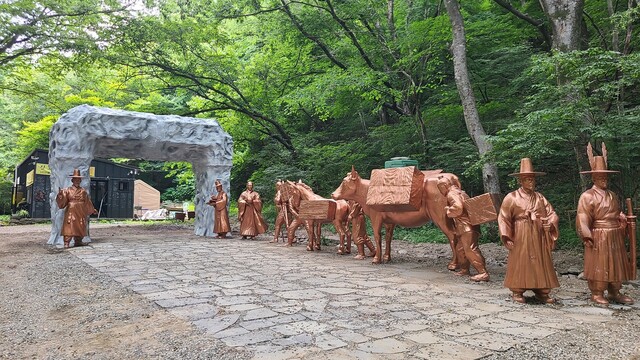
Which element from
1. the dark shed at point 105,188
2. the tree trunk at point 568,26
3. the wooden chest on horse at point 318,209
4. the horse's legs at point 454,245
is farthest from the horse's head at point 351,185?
the dark shed at point 105,188

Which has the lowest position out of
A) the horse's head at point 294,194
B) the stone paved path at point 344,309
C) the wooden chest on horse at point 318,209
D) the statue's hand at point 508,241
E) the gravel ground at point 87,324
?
the gravel ground at point 87,324

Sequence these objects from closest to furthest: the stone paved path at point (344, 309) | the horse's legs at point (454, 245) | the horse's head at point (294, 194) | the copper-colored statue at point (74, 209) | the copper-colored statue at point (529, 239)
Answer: the stone paved path at point (344, 309), the copper-colored statue at point (529, 239), the horse's legs at point (454, 245), the copper-colored statue at point (74, 209), the horse's head at point (294, 194)

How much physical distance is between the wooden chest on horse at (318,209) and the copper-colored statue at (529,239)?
176 inches

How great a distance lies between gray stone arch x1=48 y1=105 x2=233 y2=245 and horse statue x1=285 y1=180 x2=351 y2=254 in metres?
3.79

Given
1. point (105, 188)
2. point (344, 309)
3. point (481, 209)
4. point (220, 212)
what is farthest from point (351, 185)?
point (105, 188)

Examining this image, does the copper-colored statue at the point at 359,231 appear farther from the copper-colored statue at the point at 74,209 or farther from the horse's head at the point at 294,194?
the copper-colored statue at the point at 74,209

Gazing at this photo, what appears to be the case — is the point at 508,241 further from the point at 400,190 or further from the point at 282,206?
the point at 282,206

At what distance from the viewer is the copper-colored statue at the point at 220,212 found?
1245 centimetres

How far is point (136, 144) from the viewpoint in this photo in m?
12.1

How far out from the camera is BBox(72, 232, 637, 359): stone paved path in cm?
317

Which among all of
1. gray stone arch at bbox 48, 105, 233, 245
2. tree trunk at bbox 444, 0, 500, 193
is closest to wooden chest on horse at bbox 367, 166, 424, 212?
tree trunk at bbox 444, 0, 500, 193

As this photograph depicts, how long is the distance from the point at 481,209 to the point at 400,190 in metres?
1.38

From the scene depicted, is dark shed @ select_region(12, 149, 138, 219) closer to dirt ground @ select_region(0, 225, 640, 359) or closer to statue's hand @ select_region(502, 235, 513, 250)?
dirt ground @ select_region(0, 225, 640, 359)

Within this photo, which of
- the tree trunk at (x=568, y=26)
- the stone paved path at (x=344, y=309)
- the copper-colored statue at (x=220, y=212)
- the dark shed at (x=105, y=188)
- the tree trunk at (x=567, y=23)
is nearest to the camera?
the stone paved path at (x=344, y=309)
